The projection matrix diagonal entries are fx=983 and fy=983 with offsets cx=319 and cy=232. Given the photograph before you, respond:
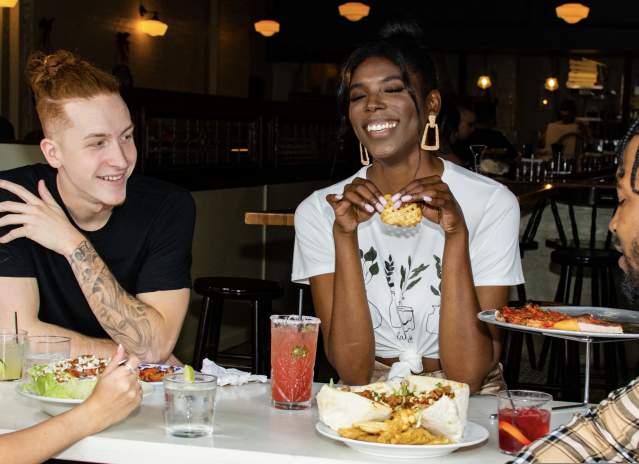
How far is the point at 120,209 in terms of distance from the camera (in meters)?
2.67

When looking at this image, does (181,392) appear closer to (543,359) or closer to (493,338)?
(493,338)

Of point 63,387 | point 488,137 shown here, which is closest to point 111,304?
point 63,387

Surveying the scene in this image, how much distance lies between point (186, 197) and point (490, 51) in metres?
11.6

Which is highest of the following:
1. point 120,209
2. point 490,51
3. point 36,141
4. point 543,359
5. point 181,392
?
point 490,51

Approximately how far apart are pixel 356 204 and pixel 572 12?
34.3ft

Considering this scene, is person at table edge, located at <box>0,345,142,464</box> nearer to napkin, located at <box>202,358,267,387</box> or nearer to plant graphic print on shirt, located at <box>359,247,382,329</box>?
napkin, located at <box>202,358,267,387</box>

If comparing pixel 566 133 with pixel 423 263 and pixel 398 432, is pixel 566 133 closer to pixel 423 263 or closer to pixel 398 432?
pixel 423 263

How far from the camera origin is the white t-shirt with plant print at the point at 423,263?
2551mm

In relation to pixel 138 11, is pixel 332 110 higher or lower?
lower

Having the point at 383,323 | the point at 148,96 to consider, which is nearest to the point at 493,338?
the point at 383,323

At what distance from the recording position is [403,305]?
2.55 m

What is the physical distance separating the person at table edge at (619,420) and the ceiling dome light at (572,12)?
10948 millimetres

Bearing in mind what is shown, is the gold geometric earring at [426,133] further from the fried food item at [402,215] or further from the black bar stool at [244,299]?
the black bar stool at [244,299]

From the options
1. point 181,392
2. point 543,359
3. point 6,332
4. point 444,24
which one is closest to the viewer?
point 181,392
